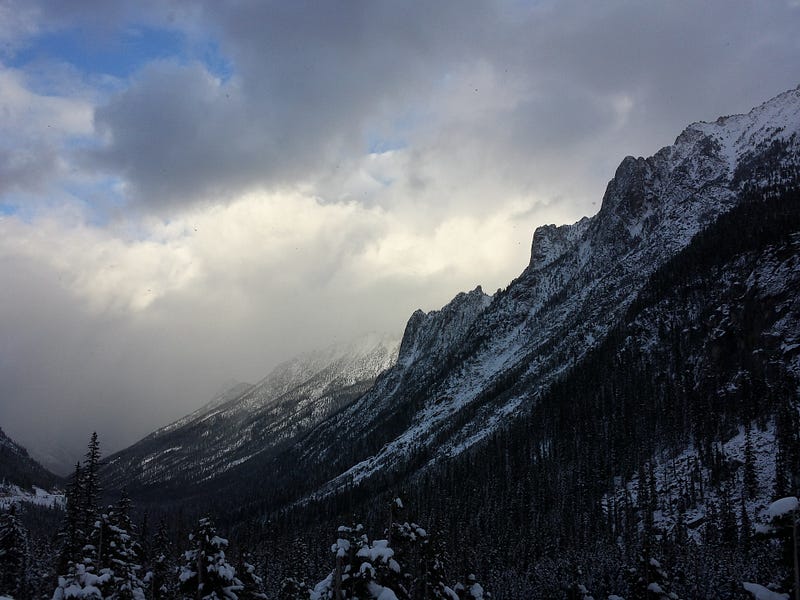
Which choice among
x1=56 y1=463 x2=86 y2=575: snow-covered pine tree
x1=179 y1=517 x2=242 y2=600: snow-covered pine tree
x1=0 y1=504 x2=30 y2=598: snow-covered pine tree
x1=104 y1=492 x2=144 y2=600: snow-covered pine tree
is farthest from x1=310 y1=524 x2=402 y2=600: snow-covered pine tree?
x1=0 y1=504 x2=30 y2=598: snow-covered pine tree

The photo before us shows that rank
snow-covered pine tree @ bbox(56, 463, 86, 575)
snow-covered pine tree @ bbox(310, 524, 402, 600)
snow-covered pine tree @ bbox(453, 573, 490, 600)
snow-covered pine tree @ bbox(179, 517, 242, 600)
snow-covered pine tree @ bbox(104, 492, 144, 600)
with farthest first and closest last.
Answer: snow-covered pine tree @ bbox(56, 463, 86, 575), snow-covered pine tree @ bbox(104, 492, 144, 600), snow-covered pine tree @ bbox(453, 573, 490, 600), snow-covered pine tree @ bbox(179, 517, 242, 600), snow-covered pine tree @ bbox(310, 524, 402, 600)

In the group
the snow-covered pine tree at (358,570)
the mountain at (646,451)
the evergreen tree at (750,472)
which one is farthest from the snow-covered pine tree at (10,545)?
the evergreen tree at (750,472)

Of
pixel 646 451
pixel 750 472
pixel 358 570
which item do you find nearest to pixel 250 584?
pixel 358 570

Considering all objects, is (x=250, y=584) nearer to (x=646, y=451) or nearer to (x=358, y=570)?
(x=358, y=570)

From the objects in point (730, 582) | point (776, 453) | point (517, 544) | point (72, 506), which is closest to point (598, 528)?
point (517, 544)

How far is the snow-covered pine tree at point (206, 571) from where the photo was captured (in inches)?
840

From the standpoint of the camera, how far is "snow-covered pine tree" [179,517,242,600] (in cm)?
2133

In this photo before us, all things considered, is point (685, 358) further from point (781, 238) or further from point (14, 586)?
point (14, 586)

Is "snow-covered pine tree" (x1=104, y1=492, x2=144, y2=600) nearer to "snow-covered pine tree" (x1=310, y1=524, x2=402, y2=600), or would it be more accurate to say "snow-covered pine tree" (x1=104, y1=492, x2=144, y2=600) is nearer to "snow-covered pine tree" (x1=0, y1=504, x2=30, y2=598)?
"snow-covered pine tree" (x1=310, y1=524, x2=402, y2=600)

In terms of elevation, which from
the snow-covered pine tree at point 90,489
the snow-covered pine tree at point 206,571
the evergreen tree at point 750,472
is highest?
the snow-covered pine tree at point 90,489

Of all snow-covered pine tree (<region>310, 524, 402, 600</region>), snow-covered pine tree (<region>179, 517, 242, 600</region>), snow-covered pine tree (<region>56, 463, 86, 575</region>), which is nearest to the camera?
snow-covered pine tree (<region>310, 524, 402, 600</region>)

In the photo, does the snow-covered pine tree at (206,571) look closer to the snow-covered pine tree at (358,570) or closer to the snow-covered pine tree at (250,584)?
the snow-covered pine tree at (250,584)

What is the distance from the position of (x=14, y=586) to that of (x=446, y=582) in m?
36.9

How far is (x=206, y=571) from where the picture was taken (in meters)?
21.5
